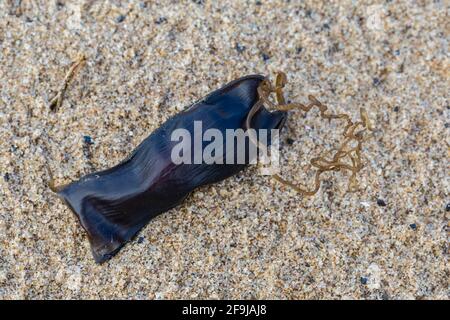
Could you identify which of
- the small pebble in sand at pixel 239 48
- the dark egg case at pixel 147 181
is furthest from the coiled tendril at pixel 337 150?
the small pebble in sand at pixel 239 48

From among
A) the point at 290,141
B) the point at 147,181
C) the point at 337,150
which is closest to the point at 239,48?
the point at 290,141

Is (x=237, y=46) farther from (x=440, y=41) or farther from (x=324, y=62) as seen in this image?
(x=440, y=41)

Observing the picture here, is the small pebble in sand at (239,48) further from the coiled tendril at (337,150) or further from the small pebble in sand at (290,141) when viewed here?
the small pebble in sand at (290,141)

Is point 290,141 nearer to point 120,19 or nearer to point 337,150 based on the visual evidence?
point 337,150

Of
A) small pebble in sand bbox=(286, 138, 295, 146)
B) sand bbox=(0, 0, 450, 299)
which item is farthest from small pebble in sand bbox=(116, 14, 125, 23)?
small pebble in sand bbox=(286, 138, 295, 146)

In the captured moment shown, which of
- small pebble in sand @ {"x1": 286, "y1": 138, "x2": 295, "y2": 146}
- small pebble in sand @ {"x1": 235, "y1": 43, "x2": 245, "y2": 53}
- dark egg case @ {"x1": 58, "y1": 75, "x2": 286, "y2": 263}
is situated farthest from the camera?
small pebble in sand @ {"x1": 235, "y1": 43, "x2": 245, "y2": 53}

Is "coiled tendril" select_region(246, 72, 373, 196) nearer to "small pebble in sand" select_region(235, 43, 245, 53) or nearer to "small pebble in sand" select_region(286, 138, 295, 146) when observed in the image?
"small pebble in sand" select_region(286, 138, 295, 146)
